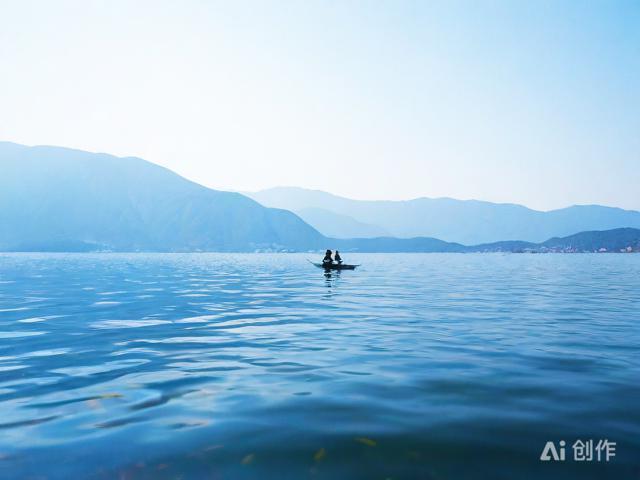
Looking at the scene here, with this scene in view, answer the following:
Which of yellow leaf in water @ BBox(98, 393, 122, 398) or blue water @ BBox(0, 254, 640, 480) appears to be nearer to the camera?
blue water @ BBox(0, 254, 640, 480)

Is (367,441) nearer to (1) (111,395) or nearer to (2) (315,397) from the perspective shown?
(2) (315,397)

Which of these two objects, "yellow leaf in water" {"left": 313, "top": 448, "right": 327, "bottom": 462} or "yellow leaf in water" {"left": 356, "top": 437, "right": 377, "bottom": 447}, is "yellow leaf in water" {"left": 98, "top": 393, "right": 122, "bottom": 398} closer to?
"yellow leaf in water" {"left": 313, "top": 448, "right": 327, "bottom": 462}

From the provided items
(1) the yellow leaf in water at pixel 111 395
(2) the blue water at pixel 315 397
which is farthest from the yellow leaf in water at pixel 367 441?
(1) the yellow leaf in water at pixel 111 395

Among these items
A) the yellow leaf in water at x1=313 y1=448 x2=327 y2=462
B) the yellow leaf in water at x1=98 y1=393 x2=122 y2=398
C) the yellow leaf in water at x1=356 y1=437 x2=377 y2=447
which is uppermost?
the yellow leaf in water at x1=356 y1=437 x2=377 y2=447

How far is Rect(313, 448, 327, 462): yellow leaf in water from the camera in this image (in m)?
6.93

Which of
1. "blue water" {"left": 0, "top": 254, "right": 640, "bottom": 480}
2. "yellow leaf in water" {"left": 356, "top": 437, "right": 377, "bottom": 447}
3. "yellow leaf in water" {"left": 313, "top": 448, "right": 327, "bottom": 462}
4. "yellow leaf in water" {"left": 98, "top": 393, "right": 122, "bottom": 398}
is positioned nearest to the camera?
"blue water" {"left": 0, "top": 254, "right": 640, "bottom": 480}

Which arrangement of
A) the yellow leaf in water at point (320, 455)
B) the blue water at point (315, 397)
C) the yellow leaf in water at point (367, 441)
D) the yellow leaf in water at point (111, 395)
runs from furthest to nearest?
1. the yellow leaf in water at point (111, 395)
2. the yellow leaf in water at point (367, 441)
3. the yellow leaf in water at point (320, 455)
4. the blue water at point (315, 397)

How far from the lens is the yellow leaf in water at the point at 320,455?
22.7 feet

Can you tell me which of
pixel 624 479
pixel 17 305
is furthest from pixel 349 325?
pixel 17 305

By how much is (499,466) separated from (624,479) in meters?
1.59

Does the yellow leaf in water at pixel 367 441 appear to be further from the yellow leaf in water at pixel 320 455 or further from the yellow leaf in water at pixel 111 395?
the yellow leaf in water at pixel 111 395

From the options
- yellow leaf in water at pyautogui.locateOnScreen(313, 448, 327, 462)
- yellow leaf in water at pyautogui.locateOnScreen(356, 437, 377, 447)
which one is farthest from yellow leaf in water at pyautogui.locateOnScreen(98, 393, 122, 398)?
yellow leaf in water at pyautogui.locateOnScreen(356, 437, 377, 447)

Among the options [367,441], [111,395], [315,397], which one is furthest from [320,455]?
[111,395]

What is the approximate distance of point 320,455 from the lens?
7055 mm
